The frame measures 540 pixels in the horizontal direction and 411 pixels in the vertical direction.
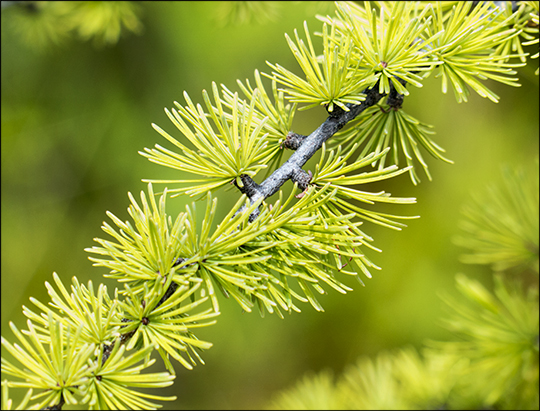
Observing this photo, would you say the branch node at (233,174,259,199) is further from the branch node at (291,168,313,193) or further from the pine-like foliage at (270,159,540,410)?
the pine-like foliage at (270,159,540,410)

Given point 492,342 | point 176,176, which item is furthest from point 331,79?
point 176,176

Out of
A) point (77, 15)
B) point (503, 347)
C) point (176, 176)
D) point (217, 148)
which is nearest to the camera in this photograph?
point (217, 148)

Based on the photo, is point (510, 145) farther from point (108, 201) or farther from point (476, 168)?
point (108, 201)

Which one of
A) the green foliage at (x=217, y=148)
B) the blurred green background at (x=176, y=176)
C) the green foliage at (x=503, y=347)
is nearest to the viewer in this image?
the green foliage at (x=217, y=148)

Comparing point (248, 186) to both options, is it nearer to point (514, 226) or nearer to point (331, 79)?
point (331, 79)

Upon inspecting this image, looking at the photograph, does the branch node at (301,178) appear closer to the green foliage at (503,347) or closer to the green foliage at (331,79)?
the green foliage at (331,79)

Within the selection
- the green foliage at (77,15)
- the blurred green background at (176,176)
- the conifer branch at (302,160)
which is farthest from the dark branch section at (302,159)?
the blurred green background at (176,176)

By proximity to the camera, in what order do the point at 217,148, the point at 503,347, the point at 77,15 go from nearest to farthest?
1. the point at 217,148
2. the point at 503,347
3. the point at 77,15

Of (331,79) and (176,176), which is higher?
(176,176)

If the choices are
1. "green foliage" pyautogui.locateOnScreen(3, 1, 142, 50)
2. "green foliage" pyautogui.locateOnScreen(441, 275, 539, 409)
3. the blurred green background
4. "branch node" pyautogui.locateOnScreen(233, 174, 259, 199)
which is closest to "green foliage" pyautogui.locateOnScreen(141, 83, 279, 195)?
"branch node" pyautogui.locateOnScreen(233, 174, 259, 199)
